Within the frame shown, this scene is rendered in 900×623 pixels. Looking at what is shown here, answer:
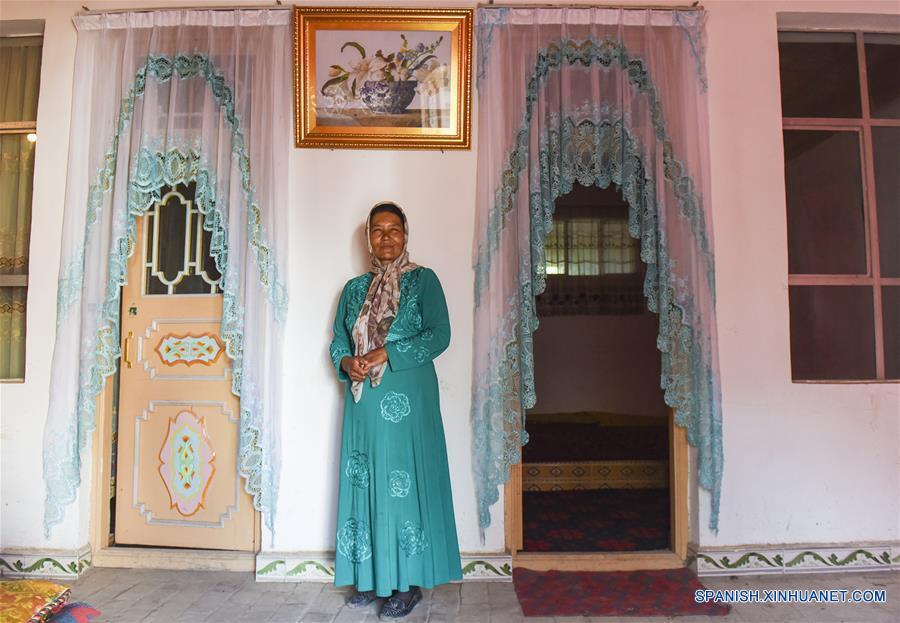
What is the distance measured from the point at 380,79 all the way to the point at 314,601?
238cm

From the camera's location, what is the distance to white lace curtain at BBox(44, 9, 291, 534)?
252 cm

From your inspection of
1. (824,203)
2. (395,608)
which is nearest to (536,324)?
(395,608)

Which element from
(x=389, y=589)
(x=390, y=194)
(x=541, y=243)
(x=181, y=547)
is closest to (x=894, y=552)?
(x=541, y=243)

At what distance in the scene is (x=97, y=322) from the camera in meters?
2.55

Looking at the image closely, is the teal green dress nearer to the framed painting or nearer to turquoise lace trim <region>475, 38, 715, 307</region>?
turquoise lace trim <region>475, 38, 715, 307</region>

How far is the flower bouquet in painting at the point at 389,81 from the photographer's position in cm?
261

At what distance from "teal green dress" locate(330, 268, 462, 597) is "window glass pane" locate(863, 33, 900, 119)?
8.29ft

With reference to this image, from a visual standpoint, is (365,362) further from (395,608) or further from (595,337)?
(595,337)

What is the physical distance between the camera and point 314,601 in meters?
2.32

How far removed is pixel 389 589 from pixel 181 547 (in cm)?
125

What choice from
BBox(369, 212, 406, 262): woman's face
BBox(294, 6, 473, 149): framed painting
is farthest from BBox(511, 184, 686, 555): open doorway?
BBox(294, 6, 473, 149): framed painting

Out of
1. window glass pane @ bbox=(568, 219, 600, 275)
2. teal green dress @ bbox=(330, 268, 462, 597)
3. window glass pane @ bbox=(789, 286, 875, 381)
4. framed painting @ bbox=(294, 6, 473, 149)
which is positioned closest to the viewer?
teal green dress @ bbox=(330, 268, 462, 597)

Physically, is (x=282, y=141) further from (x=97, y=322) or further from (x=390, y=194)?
(x=97, y=322)

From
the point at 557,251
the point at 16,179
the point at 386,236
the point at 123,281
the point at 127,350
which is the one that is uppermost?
the point at 557,251
